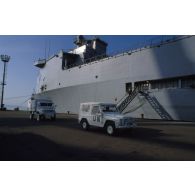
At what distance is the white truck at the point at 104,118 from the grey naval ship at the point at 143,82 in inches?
409

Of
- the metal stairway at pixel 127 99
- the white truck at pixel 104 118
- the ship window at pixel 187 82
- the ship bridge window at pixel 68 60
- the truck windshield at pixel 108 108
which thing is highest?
the ship bridge window at pixel 68 60

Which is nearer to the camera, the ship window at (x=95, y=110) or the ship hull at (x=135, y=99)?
the ship window at (x=95, y=110)

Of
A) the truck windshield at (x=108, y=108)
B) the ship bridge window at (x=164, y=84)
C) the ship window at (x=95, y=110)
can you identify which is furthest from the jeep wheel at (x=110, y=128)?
the ship bridge window at (x=164, y=84)

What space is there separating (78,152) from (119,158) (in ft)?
5.34

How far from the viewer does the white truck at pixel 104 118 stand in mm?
11453

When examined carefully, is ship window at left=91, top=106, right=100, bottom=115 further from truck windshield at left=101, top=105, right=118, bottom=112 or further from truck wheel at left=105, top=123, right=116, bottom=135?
truck wheel at left=105, top=123, right=116, bottom=135

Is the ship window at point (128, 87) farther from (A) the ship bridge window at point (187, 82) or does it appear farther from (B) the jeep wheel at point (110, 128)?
(B) the jeep wheel at point (110, 128)

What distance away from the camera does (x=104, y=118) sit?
12.1m

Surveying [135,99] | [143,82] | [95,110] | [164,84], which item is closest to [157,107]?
[164,84]

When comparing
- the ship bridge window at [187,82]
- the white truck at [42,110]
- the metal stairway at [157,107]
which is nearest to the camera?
the ship bridge window at [187,82]

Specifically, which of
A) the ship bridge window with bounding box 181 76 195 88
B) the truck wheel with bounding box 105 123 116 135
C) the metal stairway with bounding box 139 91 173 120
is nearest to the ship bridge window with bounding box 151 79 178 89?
the ship bridge window with bounding box 181 76 195 88

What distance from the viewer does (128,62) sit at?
26.0 m

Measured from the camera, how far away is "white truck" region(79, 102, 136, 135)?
11.5 metres

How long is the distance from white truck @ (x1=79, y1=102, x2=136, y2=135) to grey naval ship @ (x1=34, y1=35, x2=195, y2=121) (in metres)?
10.4
